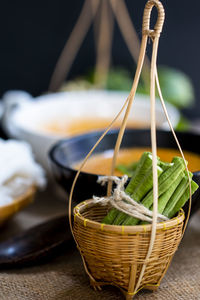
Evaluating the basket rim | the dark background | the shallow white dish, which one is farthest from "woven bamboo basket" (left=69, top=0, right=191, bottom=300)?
the dark background

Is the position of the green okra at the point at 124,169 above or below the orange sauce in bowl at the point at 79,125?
above

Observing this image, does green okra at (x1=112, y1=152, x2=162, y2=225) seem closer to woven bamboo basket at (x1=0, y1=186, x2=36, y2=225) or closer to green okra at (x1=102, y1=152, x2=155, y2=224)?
green okra at (x1=102, y1=152, x2=155, y2=224)

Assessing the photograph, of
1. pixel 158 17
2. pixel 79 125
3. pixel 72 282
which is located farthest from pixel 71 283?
pixel 79 125

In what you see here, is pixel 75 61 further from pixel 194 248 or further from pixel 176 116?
pixel 194 248

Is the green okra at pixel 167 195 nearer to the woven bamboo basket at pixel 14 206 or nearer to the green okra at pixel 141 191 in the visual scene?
the green okra at pixel 141 191

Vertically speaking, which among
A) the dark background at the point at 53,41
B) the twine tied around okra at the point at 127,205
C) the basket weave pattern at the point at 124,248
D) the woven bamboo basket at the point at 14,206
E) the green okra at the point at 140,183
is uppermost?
the dark background at the point at 53,41

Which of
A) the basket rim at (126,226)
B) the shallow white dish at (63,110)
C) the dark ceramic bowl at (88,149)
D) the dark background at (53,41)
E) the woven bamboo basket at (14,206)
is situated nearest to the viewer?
the basket rim at (126,226)

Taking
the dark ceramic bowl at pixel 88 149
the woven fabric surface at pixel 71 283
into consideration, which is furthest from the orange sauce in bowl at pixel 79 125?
the woven fabric surface at pixel 71 283
